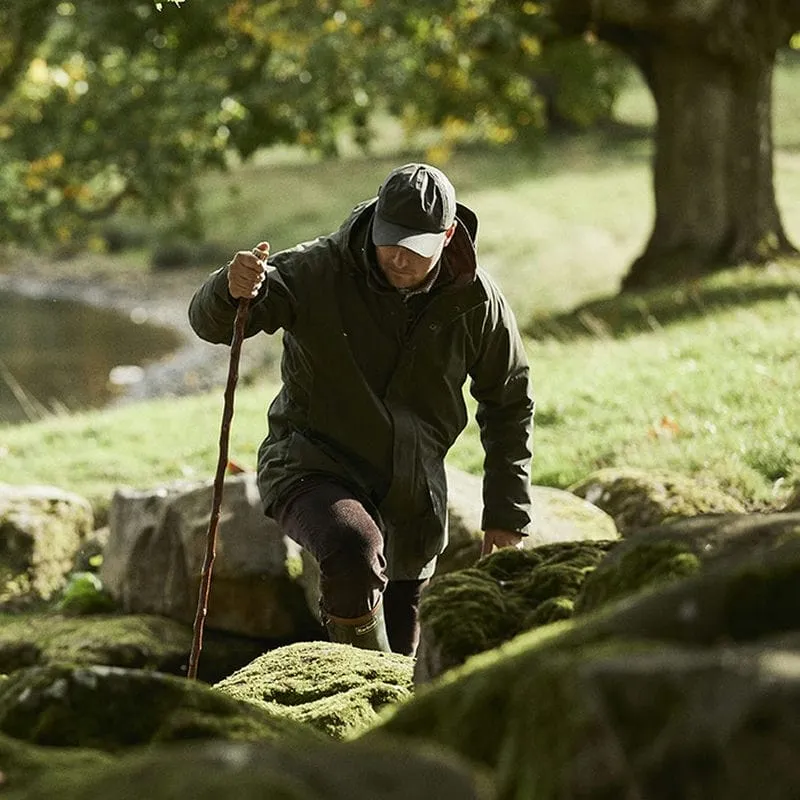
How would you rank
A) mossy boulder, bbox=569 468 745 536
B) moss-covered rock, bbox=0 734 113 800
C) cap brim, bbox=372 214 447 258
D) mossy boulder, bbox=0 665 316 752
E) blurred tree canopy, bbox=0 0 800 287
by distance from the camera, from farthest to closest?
blurred tree canopy, bbox=0 0 800 287 → mossy boulder, bbox=569 468 745 536 → cap brim, bbox=372 214 447 258 → mossy boulder, bbox=0 665 316 752 → moss-covered rock, bbox=0 734 113 800

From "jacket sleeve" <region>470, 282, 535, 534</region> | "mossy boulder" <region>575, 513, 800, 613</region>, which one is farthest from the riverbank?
"mossy boulder" <region>575, 513, 800, 613</region>

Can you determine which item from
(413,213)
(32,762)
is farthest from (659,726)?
(413,213)

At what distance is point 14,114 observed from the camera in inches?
787

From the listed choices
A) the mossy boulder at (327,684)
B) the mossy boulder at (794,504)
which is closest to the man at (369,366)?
the mossy boulder at (327,684)

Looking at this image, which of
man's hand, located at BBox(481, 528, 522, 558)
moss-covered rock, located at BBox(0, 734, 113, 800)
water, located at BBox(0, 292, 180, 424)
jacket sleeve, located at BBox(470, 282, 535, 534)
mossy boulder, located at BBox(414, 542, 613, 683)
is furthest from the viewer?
water, located at BBox(0, 292, 180, 424)

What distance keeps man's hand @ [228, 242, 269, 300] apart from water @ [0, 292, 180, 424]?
45.5ft

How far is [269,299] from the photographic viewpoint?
247 inches

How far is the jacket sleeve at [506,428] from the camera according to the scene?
674cm

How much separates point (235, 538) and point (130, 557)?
91 cm

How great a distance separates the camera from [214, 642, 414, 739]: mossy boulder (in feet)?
17.6

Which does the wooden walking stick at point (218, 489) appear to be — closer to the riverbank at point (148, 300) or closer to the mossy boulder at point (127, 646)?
the mossy boulder at point (127, 646)

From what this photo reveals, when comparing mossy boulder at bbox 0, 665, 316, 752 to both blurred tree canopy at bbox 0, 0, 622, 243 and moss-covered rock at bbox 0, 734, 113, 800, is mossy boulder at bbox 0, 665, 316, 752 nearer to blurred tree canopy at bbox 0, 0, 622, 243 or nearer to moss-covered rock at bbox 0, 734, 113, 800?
moss-covered rock at bbox 0, 734, 113, 800

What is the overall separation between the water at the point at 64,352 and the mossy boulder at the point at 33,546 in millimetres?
8769

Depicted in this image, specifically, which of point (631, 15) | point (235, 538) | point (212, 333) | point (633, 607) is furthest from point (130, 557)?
point (631, 15)
